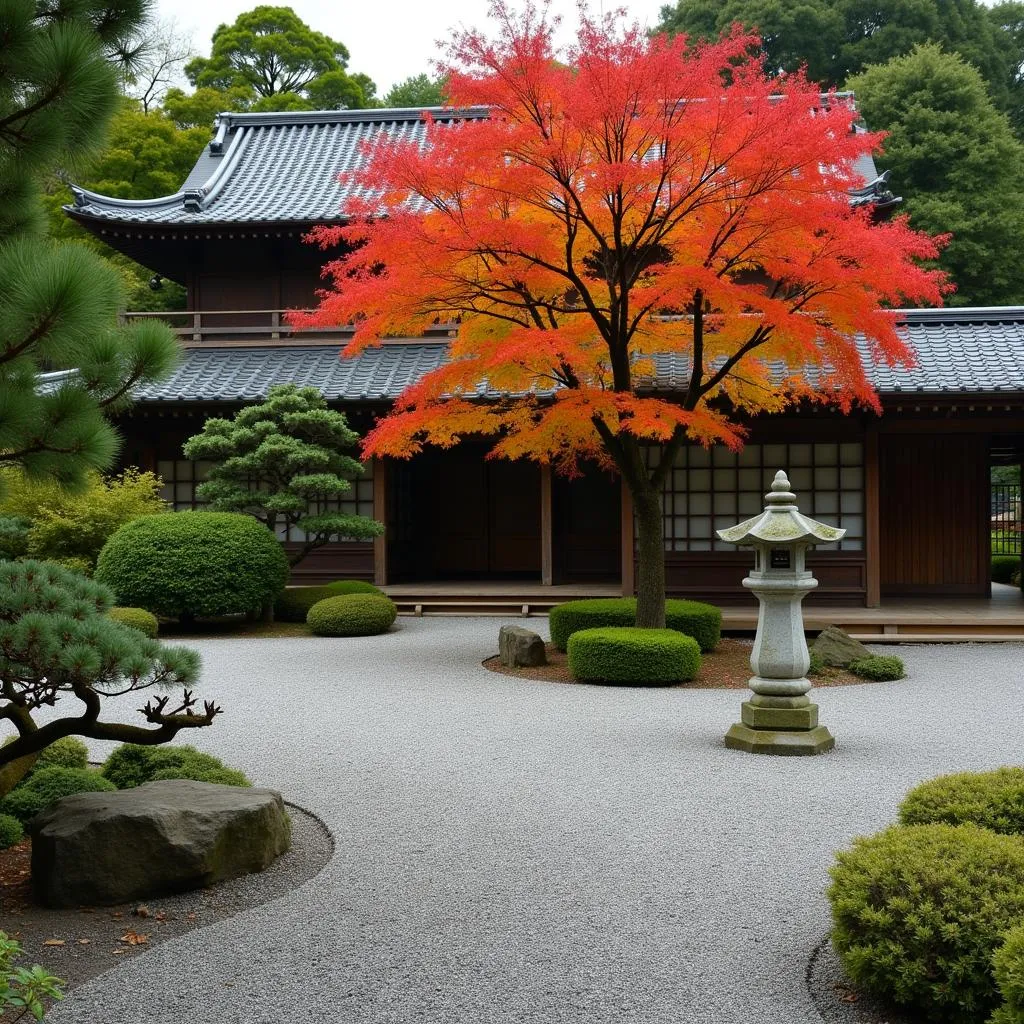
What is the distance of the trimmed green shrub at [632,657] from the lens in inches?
379

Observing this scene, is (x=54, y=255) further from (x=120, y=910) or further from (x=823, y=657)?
(x=823, y=657)

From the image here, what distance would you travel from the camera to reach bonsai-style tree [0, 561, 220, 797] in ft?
12.4

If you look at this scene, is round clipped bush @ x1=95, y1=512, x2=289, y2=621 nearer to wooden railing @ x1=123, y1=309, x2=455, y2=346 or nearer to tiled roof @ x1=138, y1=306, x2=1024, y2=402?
tiled roof @ x1=138, y1=306, x2=1024, y2=402

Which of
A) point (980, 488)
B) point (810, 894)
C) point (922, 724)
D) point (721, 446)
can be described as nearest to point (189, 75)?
point (721, 446)

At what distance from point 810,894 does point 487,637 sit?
28.4 ft

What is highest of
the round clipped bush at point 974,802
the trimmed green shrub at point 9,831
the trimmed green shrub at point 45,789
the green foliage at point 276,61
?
the green foliage at point 276,61

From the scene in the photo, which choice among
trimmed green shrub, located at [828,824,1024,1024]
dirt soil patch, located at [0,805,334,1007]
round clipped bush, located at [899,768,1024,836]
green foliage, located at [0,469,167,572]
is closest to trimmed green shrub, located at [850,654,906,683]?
round clipped bush, located at [899,768,1024,836]

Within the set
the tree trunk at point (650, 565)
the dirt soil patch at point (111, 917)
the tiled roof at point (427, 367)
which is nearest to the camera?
the dirt soil patch at point (111, 917)

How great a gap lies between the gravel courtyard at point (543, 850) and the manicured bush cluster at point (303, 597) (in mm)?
4607

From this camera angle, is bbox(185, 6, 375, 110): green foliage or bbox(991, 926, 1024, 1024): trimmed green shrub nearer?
bbox(991, 926, 1024, 1024): trimmed green shrub

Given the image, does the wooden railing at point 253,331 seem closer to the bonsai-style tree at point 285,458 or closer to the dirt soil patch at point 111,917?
the bonsai-style tree at point 285,458

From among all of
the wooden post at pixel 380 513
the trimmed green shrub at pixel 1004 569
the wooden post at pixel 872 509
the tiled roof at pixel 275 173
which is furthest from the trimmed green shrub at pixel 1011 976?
the trimmed green shrub at pixel 1004 569

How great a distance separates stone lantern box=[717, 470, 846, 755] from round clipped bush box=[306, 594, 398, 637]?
6760 millimetres

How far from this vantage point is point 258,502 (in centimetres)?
1372
